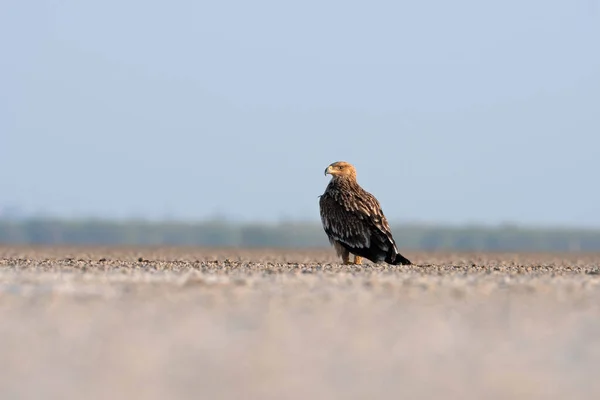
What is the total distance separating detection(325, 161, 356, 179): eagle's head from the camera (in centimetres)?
2011

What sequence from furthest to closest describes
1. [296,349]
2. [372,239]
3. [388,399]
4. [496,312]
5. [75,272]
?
[372,239], [75,272], [496,312], [296,349], [388,399]

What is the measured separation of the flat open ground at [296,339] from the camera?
6535 millimetres

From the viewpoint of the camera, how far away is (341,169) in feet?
66.4

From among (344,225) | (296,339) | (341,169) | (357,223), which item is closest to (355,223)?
(357,223)

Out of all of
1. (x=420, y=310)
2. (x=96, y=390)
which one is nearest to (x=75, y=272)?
(x=420, y=310)

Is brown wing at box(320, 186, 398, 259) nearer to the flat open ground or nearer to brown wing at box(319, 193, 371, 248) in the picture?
brown wing at box(319, 193, 371, 248)

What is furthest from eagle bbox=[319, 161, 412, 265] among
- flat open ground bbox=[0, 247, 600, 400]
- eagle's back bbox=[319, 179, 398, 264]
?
flat open ground bbox=[0, 247, 600, 400]

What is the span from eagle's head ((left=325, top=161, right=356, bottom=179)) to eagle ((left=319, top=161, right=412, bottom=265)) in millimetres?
15

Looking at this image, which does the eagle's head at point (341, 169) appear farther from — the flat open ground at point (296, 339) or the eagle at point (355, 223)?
the flat open ground at point (296, 339)

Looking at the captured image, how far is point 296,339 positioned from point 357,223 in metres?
10.7

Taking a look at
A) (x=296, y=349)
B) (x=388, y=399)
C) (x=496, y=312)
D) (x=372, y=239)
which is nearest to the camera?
(x=388, y=399)

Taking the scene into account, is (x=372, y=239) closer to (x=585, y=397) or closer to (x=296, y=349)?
(x=296, y=349)

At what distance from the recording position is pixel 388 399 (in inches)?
243

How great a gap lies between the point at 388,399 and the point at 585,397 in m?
0.98
